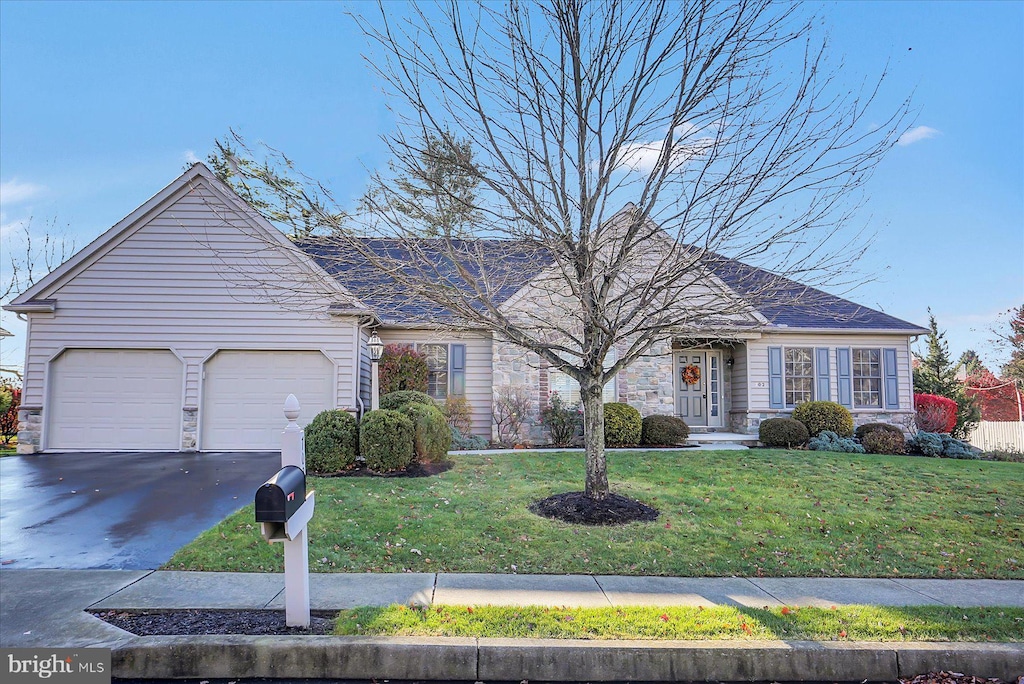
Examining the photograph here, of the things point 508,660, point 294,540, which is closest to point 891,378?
point 508,660

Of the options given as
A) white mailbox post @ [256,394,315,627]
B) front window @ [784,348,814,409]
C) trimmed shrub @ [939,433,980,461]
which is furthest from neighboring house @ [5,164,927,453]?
white mailbox post @ [256,394,315,627]

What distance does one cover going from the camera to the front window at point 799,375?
620 inches

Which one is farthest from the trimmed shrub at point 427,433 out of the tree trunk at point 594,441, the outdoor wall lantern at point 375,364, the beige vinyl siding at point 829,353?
the beige vinyl siding at point 829,353

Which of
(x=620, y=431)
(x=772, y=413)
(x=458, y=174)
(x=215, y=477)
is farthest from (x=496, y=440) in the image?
(x=458, y=174)

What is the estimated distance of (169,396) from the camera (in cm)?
1218

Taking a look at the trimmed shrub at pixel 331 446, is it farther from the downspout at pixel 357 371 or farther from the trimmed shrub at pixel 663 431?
the trimmed shrub at pixel 663 431

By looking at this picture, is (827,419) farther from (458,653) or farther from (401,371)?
(458,653)

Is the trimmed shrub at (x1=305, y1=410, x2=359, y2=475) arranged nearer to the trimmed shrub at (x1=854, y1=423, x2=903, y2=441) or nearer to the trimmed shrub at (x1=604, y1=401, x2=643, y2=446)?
the trimmed shrub at (x1=604, y1=401, x2=643, y2=446)

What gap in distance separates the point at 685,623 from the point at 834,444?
12210 mm

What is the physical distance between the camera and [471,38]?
605 cm

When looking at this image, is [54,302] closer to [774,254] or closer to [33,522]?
[33,522]

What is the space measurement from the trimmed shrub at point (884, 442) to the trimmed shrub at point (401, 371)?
A: 11461 millimetres

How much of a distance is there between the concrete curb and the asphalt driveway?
246 centimetres

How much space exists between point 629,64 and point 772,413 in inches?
475
